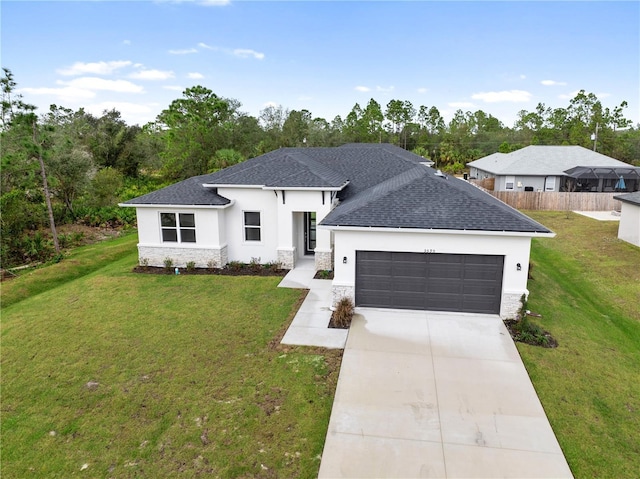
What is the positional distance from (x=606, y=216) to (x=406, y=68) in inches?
1025

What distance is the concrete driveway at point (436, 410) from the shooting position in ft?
19.8

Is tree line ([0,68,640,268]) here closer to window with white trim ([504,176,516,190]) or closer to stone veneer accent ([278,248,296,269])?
stone veneer accent ([278,248,296,269])

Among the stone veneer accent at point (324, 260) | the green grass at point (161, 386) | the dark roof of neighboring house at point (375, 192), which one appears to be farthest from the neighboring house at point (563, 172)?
the green grass at point (161, 386)

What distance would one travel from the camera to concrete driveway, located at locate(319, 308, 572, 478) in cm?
605

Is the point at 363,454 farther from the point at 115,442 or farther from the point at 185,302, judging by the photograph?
the point at 185,302

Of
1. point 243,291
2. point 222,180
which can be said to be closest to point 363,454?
point 243,291

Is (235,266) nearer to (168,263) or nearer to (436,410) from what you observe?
(168,263)

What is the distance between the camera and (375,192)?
14.5 m

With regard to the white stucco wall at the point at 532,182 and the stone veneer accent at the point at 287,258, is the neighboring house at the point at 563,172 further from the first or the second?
the stone veneer accent at the point at 287,258

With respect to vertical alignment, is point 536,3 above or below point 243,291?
above

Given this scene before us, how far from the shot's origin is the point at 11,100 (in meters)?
16.8

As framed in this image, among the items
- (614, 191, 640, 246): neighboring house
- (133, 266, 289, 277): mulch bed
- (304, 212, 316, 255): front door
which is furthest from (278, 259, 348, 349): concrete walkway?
(614, 191, 640, 246): neighboring house

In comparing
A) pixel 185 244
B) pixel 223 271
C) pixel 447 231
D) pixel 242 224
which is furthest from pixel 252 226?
pixel 447 231

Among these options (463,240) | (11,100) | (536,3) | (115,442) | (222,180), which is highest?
(536,3)
